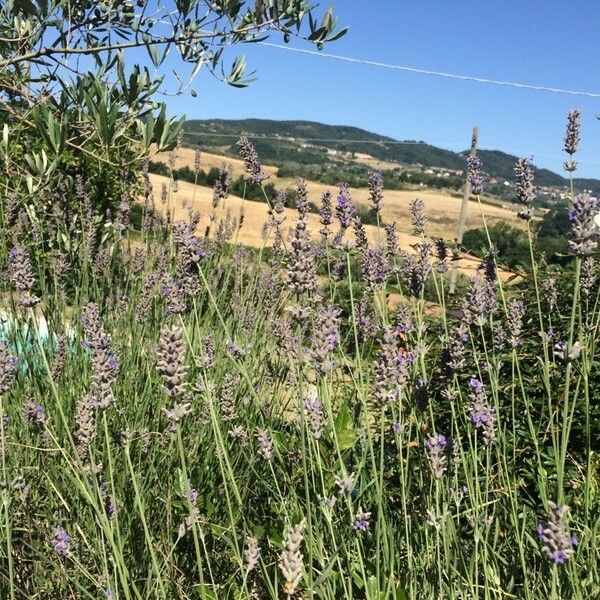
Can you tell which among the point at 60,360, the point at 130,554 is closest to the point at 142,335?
the point at 60,360

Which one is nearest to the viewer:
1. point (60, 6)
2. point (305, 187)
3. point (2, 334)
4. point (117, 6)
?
point (305, 187)

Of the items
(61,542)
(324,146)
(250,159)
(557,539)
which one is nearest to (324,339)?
(557,539)

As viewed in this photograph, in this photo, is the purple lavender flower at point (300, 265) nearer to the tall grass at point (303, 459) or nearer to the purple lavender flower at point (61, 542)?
the tall grass at point (303, 459)

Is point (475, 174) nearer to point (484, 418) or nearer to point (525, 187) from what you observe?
point (525, 187)

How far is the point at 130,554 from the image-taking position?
212cm

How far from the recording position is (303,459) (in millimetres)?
1480

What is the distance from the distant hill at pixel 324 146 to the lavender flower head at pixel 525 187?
13 centimetres

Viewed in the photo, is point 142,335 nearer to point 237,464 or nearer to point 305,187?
point 237,464

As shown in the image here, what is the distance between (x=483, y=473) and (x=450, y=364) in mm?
1018

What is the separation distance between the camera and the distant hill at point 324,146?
932 cm

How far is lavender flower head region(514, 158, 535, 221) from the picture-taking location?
1899mm

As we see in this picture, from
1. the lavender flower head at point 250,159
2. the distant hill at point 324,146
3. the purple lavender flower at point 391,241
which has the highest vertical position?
the distant hill at point 324,146

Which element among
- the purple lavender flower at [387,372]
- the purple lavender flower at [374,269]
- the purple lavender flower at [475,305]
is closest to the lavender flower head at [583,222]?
the purple lavender flower at [387,372]

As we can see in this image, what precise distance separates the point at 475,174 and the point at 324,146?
35370 mm
